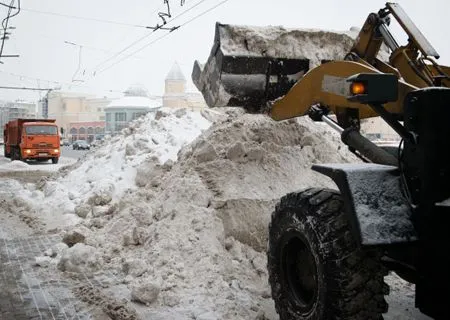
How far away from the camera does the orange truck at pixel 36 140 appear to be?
78.7ft

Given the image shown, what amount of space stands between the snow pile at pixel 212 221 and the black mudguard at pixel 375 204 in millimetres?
1748

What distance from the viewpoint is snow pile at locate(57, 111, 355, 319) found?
4.43 meters

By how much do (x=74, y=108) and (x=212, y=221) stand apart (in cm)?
8199

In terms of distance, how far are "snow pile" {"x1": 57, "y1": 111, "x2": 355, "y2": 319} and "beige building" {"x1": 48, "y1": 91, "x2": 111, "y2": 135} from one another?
75866 millimetres

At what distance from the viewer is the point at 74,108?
3238 inches

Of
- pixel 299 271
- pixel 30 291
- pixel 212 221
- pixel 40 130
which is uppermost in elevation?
pixel 40 130

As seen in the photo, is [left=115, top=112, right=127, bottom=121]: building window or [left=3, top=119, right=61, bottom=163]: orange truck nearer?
Answer: [left=3, top=119, right=61, bottom=163]: orange truck

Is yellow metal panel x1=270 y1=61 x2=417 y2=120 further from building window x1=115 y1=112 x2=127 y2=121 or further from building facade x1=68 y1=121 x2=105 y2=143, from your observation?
building facade x1=68 y1=121 x2=105 y2=143

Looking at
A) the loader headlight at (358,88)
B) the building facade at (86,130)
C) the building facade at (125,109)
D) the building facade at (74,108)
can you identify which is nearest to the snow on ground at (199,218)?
the loader headlight at (358,88)

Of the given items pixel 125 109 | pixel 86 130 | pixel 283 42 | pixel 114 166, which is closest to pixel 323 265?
pixel 283 42

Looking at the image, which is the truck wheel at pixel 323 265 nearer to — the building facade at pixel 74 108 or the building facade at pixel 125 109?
the building facade at pixel 125 109

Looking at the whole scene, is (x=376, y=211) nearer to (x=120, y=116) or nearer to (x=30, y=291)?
(x=30, y=291)

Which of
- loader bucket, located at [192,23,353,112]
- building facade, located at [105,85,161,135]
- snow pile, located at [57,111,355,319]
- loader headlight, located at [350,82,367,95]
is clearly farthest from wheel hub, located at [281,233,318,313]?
building facade, located at [105,85,161,135]

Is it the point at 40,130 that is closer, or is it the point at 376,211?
the point at 376,211
